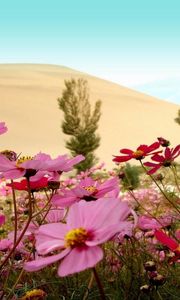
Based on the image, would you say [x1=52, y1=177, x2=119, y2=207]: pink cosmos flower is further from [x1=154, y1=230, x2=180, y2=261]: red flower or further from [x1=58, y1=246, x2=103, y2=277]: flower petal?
[x1=58, y1=246, x2=103, y2=277]: flower petal

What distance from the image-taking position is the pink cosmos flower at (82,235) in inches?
21.6

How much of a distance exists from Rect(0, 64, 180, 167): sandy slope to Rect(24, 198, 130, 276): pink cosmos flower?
28.8m

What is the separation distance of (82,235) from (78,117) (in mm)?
17071

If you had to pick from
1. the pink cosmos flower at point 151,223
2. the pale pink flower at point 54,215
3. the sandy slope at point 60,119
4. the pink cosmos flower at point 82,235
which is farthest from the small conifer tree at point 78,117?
the pink cosmos flower at point 82,235

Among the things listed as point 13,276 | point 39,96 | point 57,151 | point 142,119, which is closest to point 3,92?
point 39,96

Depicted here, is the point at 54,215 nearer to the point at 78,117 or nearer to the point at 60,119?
the point at 78,117

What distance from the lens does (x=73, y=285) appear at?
1.41 meters

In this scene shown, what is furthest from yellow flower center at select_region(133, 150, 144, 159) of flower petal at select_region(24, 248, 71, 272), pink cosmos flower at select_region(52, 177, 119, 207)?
flower petal at select_region(24, 248, 71, 272)

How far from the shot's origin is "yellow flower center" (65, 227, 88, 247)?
604 millimetres

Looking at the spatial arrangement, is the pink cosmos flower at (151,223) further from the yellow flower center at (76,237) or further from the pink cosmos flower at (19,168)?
the yellow flower center at (76,237)

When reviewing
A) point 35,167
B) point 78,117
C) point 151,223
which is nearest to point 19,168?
point 35,167

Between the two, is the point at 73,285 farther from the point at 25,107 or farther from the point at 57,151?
the point at 25,107

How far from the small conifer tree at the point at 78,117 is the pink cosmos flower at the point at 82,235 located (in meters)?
16.2

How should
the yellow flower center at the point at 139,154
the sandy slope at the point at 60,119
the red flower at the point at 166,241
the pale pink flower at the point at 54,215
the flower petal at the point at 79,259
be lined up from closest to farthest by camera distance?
the flower petal at the point at 79,259 < the red flower at the point at 166,241 < the pale pink flower at the point at 54,215 < the yellow flower center at the point at 139,154 < the sandy slope at the point at 60,119
